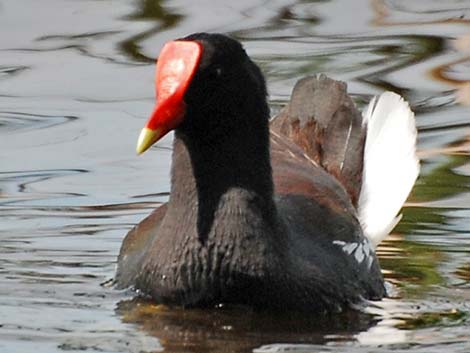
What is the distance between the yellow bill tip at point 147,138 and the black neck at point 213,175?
273 millimetres

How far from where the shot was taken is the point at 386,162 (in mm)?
8617

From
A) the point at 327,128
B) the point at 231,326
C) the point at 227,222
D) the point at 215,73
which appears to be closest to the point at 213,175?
the point at 227,222

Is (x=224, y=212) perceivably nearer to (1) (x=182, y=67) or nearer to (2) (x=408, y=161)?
(1) (x=182, y=67)

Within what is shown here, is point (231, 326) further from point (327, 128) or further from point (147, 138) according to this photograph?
point (327, 128)

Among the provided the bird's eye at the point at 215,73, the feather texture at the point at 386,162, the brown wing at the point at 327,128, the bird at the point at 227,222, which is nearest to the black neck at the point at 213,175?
the bird at the point at 227,222

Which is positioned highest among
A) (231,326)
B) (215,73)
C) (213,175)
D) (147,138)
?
(215,73)

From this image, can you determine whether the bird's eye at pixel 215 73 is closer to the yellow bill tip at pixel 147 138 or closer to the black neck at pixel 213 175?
the black neck at pixel 213 175

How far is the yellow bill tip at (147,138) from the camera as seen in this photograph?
6479mm

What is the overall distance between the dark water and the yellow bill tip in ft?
1.99

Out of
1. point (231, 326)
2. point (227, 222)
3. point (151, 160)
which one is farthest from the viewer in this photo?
point (151, 160)

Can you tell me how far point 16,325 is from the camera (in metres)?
6.68

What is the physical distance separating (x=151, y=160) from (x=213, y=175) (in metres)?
2.54

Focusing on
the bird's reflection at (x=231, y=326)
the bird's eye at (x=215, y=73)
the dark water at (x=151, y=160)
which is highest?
the bird's eye at (x=215, y=73)

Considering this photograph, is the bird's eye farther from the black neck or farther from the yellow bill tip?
the yellow bill tip
